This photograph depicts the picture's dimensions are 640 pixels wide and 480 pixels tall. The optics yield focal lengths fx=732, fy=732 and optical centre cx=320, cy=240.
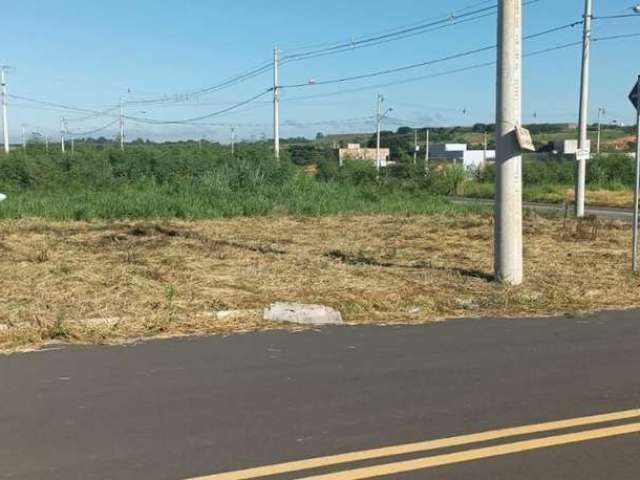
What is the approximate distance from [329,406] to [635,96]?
7.92 metres

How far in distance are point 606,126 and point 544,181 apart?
75699 mm

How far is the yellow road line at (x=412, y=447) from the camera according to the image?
4109mm

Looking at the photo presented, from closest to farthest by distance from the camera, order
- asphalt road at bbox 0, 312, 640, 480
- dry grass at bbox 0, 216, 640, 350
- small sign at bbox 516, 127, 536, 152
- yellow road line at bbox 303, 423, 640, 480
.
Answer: yellow road line at bbox 303, 423, 640, 480
asphalt road at bbox 0, 312, 640, 480
dry grass at bbox 0, 216, 640, 350
small sign at bbox 516, 127, 536, 152

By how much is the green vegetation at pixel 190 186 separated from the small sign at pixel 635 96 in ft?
39.0

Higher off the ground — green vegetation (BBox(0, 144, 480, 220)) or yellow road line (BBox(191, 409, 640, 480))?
green vegetation (BBox(0, 144, 480, 220))

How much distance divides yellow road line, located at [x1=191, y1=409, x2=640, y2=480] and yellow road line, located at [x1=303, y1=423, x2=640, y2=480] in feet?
0.45

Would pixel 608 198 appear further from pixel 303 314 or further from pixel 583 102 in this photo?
pixel 303 314

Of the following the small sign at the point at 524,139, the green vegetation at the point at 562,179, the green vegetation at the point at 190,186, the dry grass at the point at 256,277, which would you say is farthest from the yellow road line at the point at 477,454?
the green vegetation at the point at 562,179

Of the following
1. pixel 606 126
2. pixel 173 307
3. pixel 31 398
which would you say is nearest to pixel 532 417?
pixel 31 398

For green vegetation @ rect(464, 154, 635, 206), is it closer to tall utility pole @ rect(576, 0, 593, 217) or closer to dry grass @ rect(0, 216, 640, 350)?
tall utility pole @ rect(576, 0, 593, 217)

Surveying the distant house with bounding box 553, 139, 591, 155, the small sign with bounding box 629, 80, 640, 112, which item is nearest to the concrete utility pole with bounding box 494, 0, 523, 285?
the distant house with bounding box 553, 139, 591, 155

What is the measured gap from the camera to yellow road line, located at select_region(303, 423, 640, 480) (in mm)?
4090

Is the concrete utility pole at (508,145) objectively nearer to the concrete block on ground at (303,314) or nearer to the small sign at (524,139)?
the small sign at (524,139)

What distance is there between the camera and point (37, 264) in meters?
11.3
